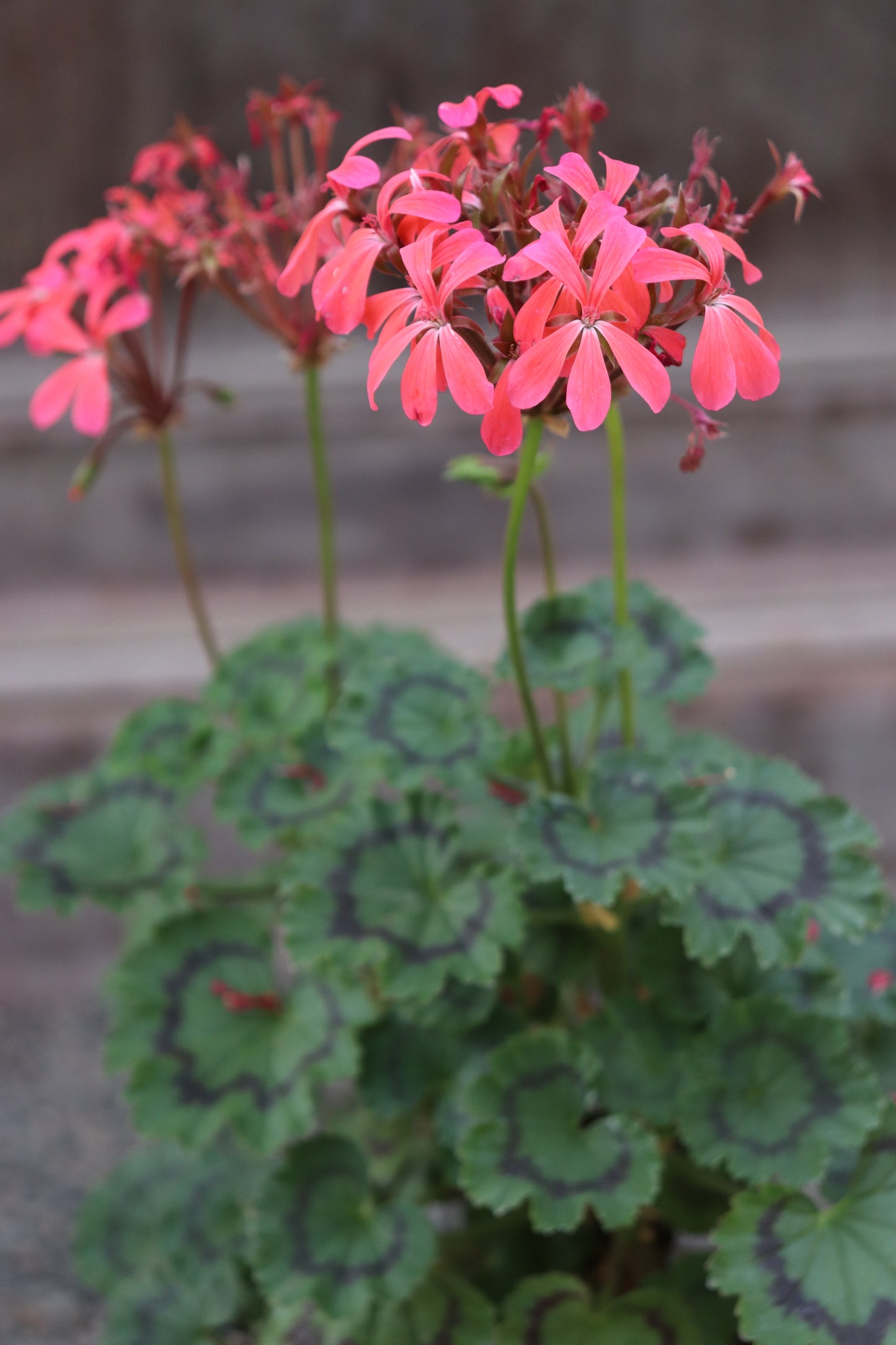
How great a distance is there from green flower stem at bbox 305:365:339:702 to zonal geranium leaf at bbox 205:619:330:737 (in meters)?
0.03

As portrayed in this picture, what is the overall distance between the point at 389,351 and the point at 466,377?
2.6 inches

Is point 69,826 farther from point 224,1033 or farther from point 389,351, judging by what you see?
point 389,351

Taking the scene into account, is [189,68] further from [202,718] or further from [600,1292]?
[600,1292]

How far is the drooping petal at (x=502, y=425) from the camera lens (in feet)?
2.15

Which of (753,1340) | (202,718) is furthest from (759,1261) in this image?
(202,718)

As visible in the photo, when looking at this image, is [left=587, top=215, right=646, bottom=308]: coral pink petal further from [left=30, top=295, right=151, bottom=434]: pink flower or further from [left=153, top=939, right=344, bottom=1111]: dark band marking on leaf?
[left=153, top=939, right=344, bottom=1111]: dark band marking on leaf

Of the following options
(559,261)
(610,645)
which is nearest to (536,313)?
(559,261)

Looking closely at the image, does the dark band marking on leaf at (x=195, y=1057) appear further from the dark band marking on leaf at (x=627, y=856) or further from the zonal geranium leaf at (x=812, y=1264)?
the zonal geranium leaf at (x=812, y=1264)

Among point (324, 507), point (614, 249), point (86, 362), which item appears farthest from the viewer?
point (324, 507)

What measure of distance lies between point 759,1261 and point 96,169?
6.61 ft

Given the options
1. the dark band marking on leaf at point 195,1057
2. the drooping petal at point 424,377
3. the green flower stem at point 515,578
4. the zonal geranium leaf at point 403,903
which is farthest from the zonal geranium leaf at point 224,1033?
the drooping petal at point 424,377

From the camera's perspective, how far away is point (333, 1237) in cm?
105

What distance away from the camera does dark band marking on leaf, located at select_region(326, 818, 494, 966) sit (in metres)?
1.01

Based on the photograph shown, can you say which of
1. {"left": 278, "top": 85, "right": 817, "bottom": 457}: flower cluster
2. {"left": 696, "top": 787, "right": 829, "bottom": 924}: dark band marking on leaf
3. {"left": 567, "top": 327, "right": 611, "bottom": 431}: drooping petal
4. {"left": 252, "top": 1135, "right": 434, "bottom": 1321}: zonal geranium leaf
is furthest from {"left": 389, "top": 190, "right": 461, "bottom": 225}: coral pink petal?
{"left": 252, "top": 1135, "right": 434, "bottom": 1321}: zonal geranium leaf
